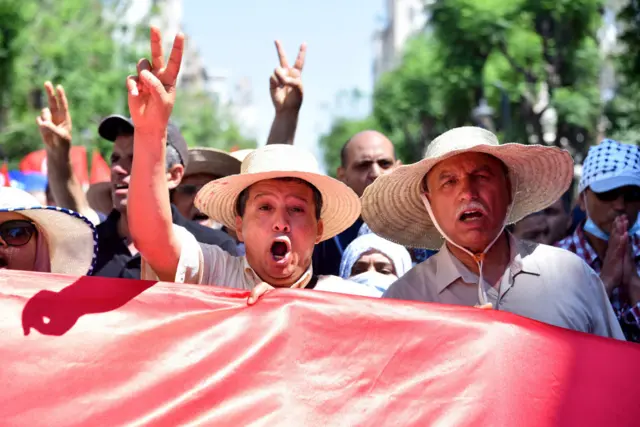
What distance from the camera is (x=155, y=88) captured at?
290 cm

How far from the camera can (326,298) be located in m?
3.24

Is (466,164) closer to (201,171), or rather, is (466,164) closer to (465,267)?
(465,267)

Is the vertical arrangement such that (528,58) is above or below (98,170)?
above

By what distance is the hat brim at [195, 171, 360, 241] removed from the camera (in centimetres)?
358

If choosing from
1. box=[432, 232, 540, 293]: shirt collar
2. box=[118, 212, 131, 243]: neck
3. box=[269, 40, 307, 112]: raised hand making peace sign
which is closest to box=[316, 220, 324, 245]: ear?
box=[432, 232, 540, 293]: shirt collar

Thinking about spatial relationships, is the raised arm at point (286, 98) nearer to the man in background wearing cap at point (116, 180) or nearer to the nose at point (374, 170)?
the man in background wearing cap at point (116, 180)

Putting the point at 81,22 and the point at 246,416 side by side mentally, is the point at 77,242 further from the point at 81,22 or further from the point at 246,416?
the point at 81,22

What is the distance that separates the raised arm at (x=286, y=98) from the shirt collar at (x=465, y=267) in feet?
5.79

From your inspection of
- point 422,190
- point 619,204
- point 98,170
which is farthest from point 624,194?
point 98,170

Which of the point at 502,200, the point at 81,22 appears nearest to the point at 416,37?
the point at 81,22

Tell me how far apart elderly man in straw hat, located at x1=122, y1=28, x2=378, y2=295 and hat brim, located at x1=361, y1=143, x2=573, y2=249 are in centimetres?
20

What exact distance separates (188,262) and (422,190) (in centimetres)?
100

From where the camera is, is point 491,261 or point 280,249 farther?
point 491,261

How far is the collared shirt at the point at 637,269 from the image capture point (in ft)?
13.5
